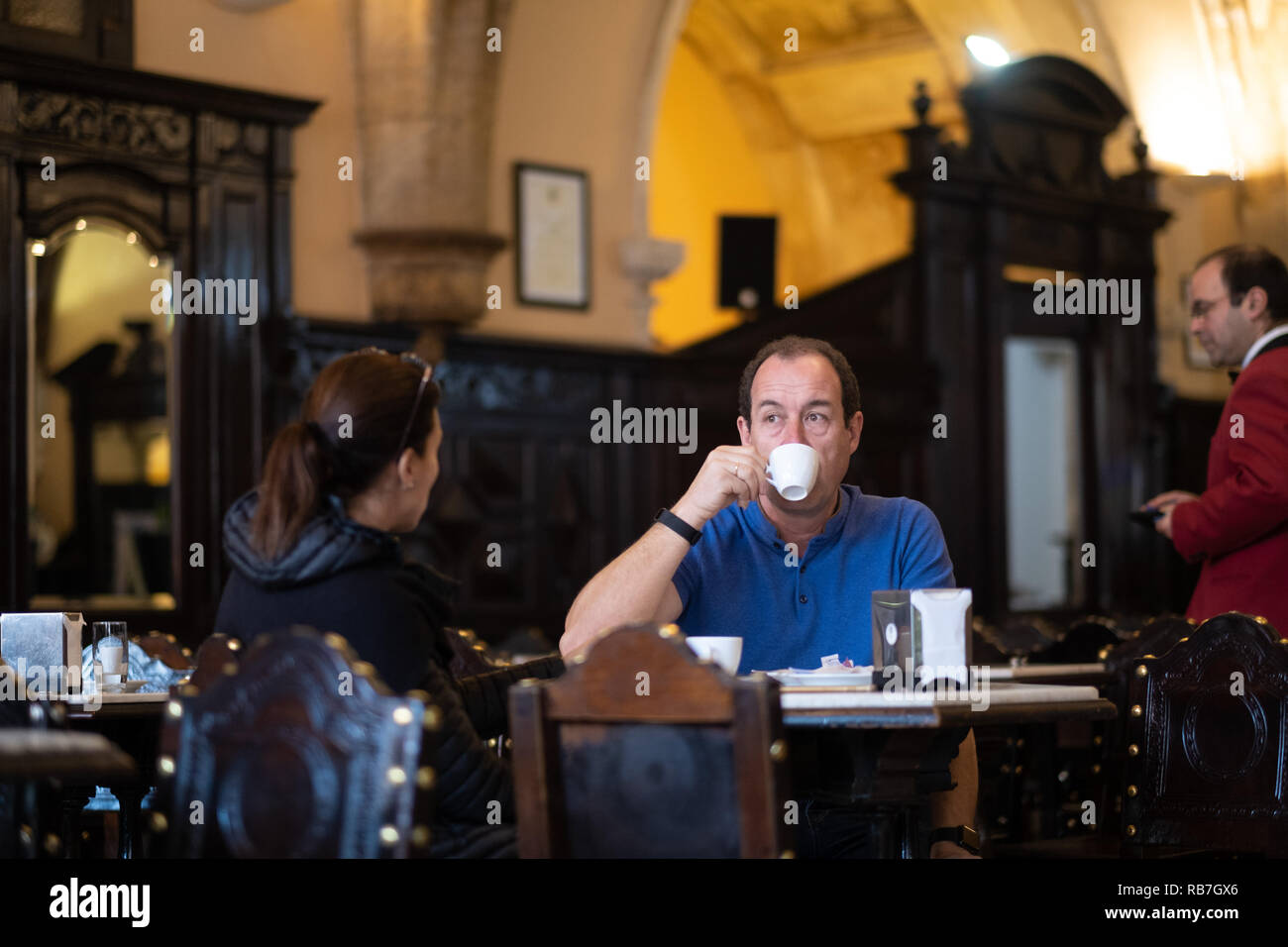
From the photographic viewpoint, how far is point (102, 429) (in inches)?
336

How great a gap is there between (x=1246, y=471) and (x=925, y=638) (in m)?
1.91

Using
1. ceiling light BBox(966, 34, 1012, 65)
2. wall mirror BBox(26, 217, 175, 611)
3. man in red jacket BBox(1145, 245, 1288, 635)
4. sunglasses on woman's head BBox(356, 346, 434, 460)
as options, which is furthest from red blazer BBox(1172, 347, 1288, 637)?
ceiling light BBox(966, 34, 1012, 65)

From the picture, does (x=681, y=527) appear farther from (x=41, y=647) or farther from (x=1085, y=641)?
(x=1085, y=641)

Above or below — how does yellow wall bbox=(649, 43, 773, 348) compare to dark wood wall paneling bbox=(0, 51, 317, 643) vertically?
above

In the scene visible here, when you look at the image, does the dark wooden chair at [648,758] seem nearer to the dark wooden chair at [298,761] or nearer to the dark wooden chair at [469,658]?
the dark wooden chair at [298,761]

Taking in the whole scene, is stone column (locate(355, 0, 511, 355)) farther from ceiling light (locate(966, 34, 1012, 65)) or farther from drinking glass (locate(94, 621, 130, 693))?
ceiling light (locate(966, 34, 1012, 65))

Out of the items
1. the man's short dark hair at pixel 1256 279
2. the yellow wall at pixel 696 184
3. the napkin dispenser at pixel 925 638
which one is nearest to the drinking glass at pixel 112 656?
the napkin dispenser at pixel 925 638

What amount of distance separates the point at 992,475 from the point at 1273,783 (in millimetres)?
6739

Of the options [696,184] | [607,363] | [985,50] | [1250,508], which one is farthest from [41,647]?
[696,184]

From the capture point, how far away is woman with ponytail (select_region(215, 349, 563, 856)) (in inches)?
101

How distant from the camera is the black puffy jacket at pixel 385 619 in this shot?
8.36 ft

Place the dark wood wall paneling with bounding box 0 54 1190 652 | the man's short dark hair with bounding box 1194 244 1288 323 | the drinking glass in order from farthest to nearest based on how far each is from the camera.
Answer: the dark wood wall paneling with bounding box 0 54 1190 652 < the man's short dark hair with bounding box 1194 244 1288 323 < the drinking glass

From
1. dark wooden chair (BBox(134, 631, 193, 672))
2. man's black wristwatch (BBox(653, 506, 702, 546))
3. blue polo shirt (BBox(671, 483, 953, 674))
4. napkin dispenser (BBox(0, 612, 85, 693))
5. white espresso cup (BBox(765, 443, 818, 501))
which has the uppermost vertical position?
white espresso cup (BBox(765, 443, 818, 501))

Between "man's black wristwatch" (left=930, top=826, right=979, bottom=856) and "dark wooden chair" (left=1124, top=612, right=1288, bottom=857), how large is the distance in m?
0.46
